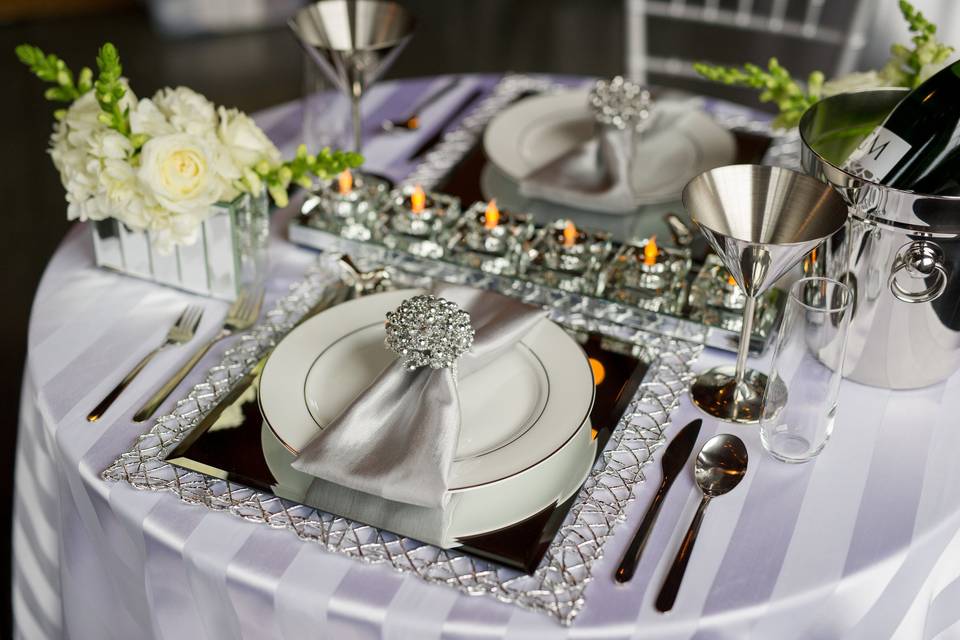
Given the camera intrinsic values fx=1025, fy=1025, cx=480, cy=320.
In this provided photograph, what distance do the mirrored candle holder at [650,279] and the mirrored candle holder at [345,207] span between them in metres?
0.34

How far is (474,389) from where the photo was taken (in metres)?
1.06

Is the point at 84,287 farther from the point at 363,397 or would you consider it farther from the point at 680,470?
the point at 680,470

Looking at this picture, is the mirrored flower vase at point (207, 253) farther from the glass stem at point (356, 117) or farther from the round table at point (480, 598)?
the glass stem at point (356, 117)

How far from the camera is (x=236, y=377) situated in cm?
113

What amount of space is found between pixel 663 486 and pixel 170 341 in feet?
1.93

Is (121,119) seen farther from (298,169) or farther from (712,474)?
(712,474)

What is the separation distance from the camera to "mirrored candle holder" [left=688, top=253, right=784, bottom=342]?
121 cm

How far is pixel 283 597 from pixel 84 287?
0.58 m

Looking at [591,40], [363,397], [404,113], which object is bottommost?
[591,40]

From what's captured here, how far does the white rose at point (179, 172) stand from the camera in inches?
Answer: 44.4

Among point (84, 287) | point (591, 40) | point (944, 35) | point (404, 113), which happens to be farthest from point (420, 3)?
point (84, 287)

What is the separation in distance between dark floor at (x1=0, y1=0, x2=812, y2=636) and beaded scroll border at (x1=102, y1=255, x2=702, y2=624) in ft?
6.79

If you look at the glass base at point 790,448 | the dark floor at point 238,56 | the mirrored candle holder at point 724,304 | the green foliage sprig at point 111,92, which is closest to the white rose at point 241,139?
the green foliage sprig at point 111,92

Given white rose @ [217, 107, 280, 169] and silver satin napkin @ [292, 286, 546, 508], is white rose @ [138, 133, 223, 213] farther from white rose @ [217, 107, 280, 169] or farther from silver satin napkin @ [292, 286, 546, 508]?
silver satin napkin @ [292, 286, 546, 508]
